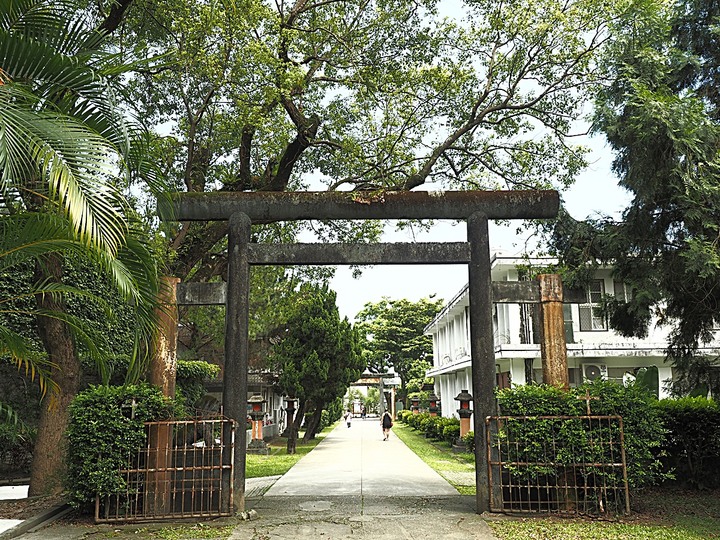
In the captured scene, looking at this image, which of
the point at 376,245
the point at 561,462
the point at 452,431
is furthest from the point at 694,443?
the point at 452,431

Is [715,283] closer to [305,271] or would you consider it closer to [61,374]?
[61,374]

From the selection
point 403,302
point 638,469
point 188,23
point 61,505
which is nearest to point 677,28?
point 638,469

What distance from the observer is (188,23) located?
1119 centimetres

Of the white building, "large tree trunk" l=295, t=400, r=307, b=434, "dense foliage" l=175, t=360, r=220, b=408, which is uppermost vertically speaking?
the white building

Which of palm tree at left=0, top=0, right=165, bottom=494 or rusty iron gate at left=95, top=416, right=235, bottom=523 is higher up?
palm tree at left=0, top=0, right=165, bottom=494

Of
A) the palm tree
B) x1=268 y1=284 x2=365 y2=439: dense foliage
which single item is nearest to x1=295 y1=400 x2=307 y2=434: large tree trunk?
x1=268 y1=284 x2=365 y2=439: dense foliage

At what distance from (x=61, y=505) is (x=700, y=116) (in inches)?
422

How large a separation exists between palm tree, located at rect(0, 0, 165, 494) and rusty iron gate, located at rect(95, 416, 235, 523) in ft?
5.18

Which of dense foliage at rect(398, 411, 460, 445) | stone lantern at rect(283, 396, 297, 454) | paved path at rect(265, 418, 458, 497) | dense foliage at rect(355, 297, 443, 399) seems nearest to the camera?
paved path at rect(265, 418, 458, 497)

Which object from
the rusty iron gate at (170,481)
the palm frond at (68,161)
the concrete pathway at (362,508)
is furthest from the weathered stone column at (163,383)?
the palm frond at (68,161)

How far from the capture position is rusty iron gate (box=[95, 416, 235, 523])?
8.25m

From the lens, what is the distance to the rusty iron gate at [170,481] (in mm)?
8250

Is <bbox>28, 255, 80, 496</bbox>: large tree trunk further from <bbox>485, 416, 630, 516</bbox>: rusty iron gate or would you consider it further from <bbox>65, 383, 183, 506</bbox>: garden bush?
<bbox>485, 416, 630, 516</bbox>: rusty iron gate

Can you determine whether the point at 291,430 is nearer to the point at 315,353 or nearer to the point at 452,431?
the point at 315,353
